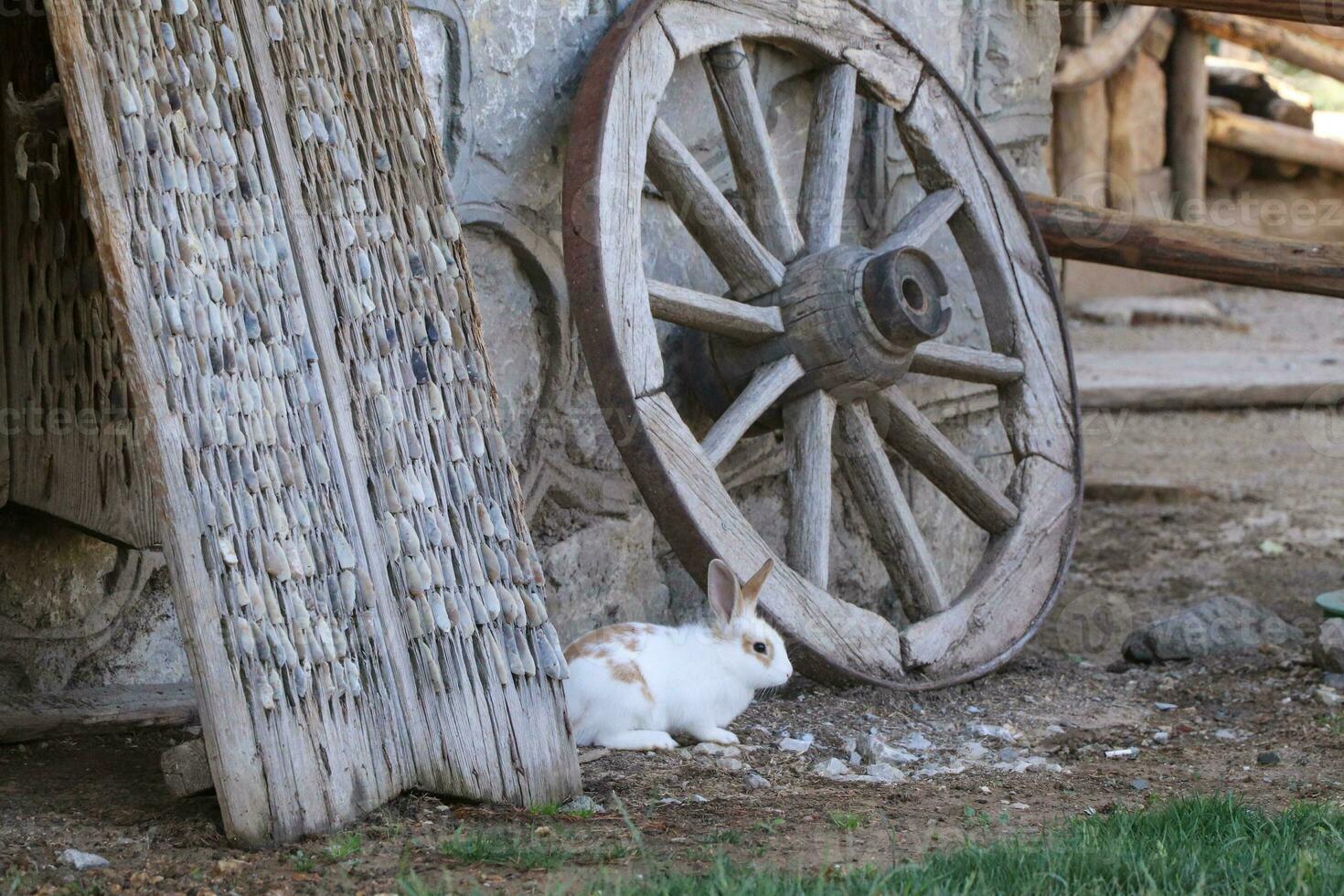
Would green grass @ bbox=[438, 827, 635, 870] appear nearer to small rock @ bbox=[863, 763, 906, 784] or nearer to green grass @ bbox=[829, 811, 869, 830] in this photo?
green grass @ bbox=[829, 811, 869, 830]

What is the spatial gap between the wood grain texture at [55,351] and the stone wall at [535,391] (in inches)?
7.3

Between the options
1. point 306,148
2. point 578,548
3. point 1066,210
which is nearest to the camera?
point 306,148

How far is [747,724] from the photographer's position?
354cm

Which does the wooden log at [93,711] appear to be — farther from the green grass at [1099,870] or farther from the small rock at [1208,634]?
the small rock at [1208,634]

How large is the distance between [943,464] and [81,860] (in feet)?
8.34

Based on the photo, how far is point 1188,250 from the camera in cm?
468

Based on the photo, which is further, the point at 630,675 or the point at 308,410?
the point at 630,675

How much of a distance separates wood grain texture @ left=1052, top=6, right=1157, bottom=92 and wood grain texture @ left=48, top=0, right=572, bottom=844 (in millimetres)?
7372

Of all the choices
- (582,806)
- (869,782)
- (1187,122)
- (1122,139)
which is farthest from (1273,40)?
(582,806)

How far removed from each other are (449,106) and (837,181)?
1098 mm

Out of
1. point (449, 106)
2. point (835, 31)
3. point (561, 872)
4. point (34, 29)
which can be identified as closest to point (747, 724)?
point (561, 872)

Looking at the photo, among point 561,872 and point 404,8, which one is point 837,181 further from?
point 561,872

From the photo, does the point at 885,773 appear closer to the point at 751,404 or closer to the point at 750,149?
A: the point at 751,404

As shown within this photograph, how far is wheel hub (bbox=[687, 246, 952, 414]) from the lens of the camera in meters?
3.68
